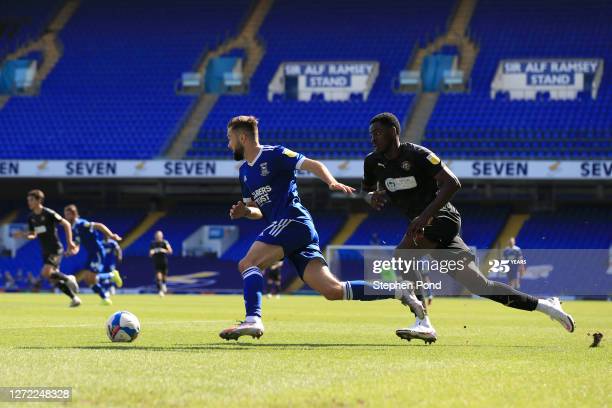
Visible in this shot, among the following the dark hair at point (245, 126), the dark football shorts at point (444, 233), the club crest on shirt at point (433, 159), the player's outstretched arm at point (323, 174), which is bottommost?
the dark football shorts at point (444, 233)

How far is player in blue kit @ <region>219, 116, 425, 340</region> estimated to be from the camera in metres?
9.98

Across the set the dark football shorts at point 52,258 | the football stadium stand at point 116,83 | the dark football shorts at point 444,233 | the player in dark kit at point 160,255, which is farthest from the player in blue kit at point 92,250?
the football stadium stand at point 116,83

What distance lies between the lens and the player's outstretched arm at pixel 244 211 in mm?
10195

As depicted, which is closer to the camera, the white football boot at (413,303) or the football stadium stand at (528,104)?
the white football boot at (413,303)

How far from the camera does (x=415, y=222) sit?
989cm

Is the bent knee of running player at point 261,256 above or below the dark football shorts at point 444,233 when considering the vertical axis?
below

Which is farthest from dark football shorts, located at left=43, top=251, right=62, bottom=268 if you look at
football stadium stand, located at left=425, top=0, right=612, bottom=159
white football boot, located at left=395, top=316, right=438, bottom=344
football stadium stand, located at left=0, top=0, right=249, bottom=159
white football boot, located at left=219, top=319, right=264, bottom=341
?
football stadium stand, located at left=425, top=0, right=612, bottom=159

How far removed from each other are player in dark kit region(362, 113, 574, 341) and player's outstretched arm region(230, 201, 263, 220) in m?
1.09

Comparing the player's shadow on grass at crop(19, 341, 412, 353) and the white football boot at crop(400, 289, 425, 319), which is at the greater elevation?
the white football boot at crop(400, 289, 425, 319)

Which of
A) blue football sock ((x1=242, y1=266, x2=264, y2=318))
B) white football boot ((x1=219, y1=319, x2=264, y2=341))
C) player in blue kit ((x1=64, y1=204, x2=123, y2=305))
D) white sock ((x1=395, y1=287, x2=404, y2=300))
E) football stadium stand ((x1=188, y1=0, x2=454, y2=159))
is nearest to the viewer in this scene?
white football boot ((x1=219, y1=319, x2=264, y2=341))

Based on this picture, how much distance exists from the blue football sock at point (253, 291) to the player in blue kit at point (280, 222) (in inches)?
0.5

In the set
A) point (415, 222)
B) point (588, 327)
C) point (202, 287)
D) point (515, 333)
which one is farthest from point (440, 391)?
point (202, 287)

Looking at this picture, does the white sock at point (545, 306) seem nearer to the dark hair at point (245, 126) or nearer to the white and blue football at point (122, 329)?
the dark hair at point (245, 126)

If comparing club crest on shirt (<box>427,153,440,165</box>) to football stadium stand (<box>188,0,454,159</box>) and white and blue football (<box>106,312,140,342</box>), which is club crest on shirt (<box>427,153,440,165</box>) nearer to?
white and blue football (<box>106,312,140,342</box>)
